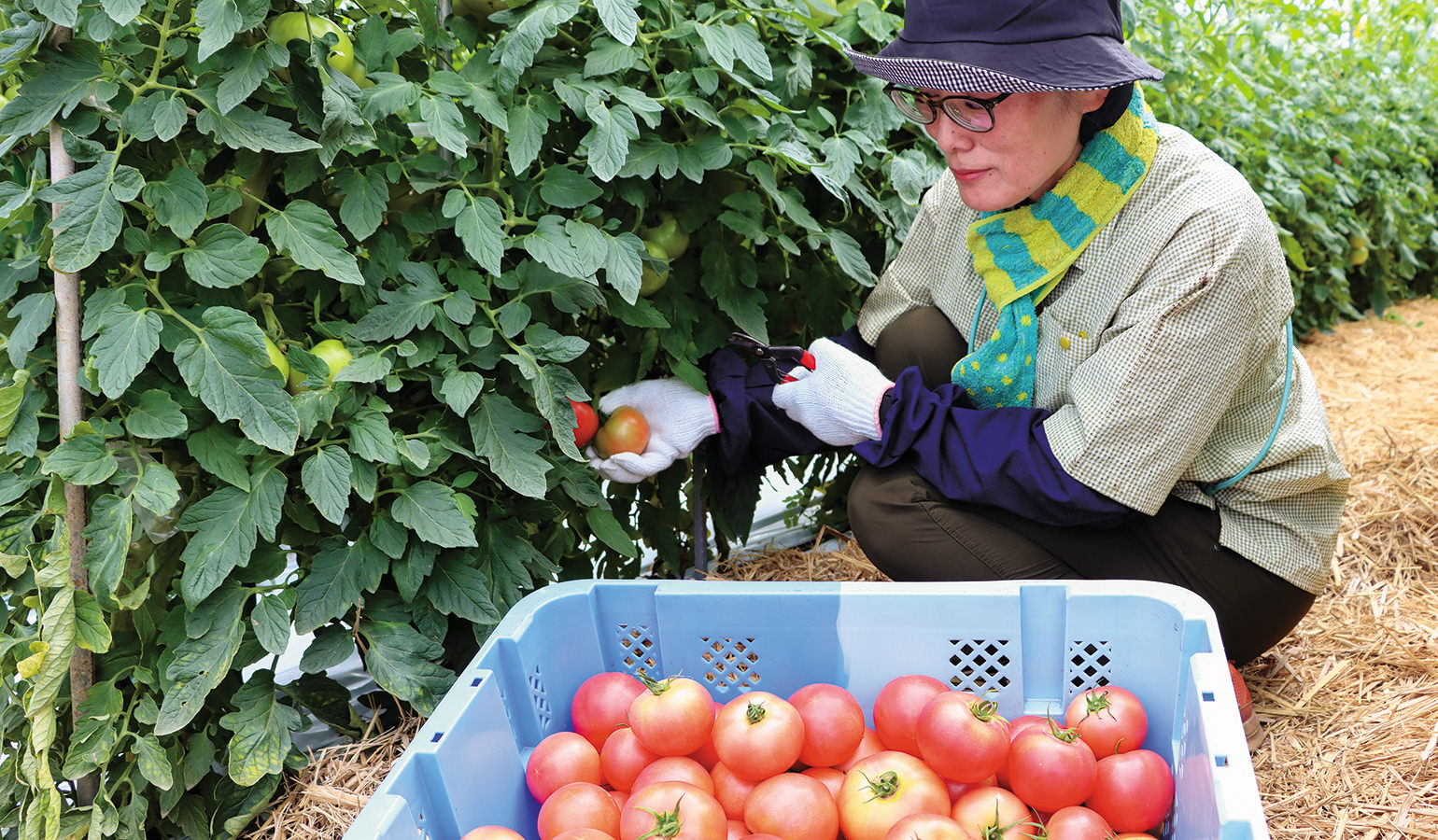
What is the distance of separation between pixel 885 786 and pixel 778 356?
28.1 inches

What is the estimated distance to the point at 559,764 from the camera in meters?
1.18

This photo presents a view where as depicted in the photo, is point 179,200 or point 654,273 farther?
point 654,273

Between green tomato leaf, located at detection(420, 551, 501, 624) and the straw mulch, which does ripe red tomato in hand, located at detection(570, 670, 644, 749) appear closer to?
green tomato leaf, located at detection(420, 551, 501, 624)

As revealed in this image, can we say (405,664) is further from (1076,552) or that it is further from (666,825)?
(1076,552)

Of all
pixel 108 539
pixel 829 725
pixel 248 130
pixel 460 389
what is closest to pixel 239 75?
pixel 248 130

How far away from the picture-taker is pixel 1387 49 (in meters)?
5.03

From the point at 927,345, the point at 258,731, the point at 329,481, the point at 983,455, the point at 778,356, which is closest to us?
the point at 329,481

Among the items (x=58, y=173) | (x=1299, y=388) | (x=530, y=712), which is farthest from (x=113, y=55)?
(x=1299, y=388)

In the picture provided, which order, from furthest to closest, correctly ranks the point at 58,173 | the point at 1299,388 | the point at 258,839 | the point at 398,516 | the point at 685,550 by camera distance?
the point at 685,550
the point at 1299,388
the point at 258,839
the point at 398,516
the point at 58,173

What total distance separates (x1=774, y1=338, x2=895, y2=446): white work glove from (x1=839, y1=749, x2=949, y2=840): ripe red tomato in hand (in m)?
0.55

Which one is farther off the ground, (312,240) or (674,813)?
(312,240)

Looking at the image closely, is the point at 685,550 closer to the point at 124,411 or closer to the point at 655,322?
the point at 655,322

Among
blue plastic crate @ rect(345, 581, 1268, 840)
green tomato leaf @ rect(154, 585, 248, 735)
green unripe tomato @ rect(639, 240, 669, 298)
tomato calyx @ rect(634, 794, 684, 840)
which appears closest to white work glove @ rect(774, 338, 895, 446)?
green unripe tomato @ rect(639, 240, 669, 298)

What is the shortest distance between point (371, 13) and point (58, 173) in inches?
16.6
